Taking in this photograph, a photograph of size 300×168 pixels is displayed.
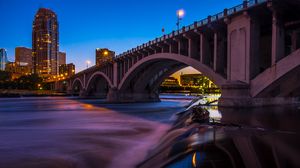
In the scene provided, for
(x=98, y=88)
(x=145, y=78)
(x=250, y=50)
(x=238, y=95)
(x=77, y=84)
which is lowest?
(x=238, y=95)

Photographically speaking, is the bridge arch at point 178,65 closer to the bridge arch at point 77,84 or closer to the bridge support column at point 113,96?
the bridge support column at point 113,96

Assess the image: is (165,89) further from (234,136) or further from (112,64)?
(234,136)

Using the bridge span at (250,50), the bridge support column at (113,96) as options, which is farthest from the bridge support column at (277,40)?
the bridge support column at (113,96)

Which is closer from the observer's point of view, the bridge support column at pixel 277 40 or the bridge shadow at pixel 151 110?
the bridge support column at pixel 277 40

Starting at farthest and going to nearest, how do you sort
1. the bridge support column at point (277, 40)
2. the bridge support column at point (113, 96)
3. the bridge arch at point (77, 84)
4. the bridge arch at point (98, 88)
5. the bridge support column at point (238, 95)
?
the bridge arch at point (77, 84), the bridge arch at point (98, 88), the bridge support column at point (113, 96), the bridge support column at point (238, 95), the bridge support column at point (277, 40)

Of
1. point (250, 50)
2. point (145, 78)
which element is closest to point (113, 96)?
point (145, 78)

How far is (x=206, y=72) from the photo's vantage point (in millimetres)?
30281

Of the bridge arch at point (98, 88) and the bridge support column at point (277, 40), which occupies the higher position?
the bridge support column at point (277, 40)

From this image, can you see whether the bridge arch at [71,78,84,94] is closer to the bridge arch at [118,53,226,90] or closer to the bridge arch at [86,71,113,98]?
the bridge arch at [86,71,113,98]

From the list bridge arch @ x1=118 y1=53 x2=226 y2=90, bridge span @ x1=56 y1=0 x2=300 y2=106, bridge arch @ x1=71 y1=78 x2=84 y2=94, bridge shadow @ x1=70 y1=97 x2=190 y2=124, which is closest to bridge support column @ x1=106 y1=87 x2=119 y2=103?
bridge arch @ x1=118 y1=53 x2=226 y2=90

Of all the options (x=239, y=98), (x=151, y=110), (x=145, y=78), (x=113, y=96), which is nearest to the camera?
(x=239, y=98)

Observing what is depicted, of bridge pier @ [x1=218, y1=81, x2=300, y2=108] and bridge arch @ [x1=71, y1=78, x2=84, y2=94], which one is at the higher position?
bridge arch @ [x1=71, y1=78, x2=84, y2=94]

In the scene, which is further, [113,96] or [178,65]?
[113,96]

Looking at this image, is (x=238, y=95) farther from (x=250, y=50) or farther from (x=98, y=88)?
(x=98, y=88)
